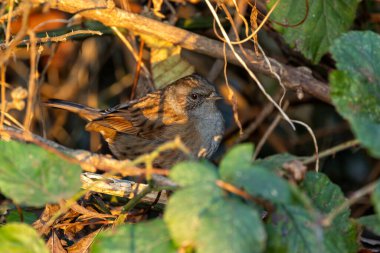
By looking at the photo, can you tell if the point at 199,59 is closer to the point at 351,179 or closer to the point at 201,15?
the point at 201,15

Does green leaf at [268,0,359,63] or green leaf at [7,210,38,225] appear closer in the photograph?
green leaf at [7,210,38,225]

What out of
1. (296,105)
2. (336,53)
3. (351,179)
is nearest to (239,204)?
(336,53)

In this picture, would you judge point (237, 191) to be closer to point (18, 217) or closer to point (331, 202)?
point (331, 202)

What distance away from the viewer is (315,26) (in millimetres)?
3352

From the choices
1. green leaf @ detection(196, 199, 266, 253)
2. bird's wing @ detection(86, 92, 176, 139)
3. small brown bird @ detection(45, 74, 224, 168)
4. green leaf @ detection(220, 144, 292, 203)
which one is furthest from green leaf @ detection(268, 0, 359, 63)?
green leaf @ detection(196, 199, 266, 253)

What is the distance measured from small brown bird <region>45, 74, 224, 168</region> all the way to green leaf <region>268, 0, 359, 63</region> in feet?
2.86

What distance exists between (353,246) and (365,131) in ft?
1.78

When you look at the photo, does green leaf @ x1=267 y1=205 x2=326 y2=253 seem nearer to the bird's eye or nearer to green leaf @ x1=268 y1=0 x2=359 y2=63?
green leaf @ x1=268 y1=0 x2=359 y2=63

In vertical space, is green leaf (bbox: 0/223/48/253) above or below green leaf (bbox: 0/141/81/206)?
below

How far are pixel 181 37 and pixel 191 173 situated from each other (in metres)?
2.06

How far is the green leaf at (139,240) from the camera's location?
1.74 meters

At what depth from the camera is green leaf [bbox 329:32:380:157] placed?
6.57 ft

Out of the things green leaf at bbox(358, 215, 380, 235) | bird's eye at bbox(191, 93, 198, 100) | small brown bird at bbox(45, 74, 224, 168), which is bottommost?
small brown bird at bbox(45, 74, 224, 168)

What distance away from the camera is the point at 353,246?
2119 mm
